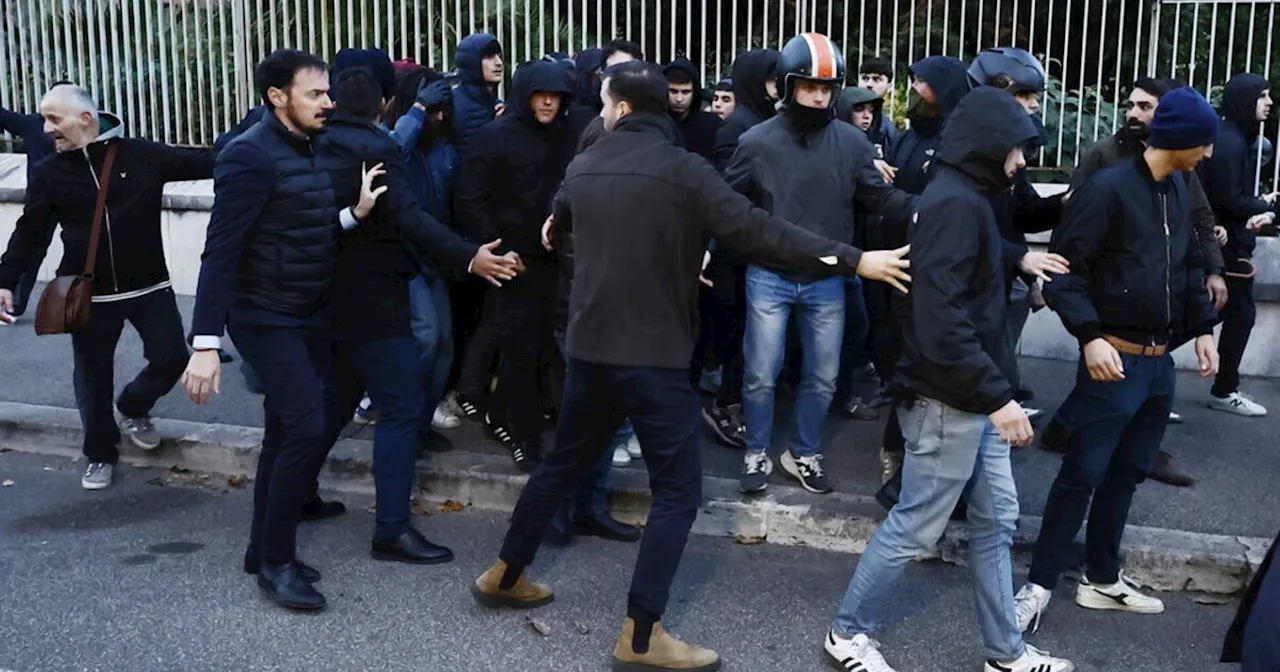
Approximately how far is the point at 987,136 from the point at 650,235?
1.02 metres

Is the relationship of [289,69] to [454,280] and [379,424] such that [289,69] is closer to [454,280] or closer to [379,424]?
[379,424]

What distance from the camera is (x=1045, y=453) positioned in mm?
6703

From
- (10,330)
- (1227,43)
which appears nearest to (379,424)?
(10,330)

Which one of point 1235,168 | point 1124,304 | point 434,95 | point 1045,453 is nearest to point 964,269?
point 1124,304

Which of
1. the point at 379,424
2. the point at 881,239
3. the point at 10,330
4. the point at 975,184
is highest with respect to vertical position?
the point at 975,184

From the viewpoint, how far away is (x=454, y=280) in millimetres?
6719

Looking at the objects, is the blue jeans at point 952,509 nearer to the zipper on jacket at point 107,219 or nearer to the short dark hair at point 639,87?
the short dark hair at point 639,87

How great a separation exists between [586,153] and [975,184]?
1.18 meters

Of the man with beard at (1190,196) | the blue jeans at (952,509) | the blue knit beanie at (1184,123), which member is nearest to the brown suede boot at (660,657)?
the blue jeans at (952,509)

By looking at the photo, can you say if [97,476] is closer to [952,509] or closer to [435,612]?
[435,612]

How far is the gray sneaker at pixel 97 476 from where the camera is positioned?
6.54 metres

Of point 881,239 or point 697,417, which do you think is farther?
point 881,239

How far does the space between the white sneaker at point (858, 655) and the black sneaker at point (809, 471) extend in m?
1.54

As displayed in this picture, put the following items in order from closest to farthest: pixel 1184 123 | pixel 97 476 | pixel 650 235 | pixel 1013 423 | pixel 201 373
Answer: pixel 1013 423
pixel 650 235
pixel 1184 123
pixel 201 373
pixel 97 476
